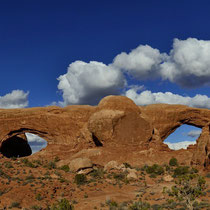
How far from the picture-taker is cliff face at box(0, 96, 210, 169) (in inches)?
1465

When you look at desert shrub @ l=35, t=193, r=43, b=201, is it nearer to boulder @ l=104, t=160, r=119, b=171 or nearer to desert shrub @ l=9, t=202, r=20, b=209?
desert shrub @ l=9, t=202, r=20, b=209

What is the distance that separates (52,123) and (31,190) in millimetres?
24484

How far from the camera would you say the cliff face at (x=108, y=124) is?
37.2 metres

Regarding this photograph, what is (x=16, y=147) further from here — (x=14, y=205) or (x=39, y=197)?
(x=14, y=205)

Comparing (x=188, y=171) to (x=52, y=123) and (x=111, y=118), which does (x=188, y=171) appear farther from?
(x=52, y=123)

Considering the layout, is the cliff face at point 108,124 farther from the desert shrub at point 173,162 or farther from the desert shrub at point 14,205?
the desert shrub at point 14,205

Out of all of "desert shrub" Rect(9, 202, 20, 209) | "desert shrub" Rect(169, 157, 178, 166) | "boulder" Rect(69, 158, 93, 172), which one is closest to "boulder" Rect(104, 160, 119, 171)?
"boulder" Rect(69, 158, 93, 172)

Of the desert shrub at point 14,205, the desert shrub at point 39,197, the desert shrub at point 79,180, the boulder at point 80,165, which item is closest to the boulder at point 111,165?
the boulder at point 80,165

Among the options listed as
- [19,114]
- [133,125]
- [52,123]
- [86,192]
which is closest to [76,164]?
[86,192]

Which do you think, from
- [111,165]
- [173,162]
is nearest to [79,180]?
[111,165]

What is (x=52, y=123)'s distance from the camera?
44.0 meters

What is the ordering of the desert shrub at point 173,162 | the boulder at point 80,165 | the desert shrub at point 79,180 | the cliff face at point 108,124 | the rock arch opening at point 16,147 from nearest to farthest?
the desert shrub at point 79,180
the boulder at point 80,165
the desert shrub at point 173,162
the cliff face at point 108,124
the rock arch opening at point 16,147

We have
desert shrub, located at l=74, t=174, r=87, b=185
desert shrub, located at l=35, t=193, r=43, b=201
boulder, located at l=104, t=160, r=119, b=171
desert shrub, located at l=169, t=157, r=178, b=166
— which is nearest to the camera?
desert shrub, located at l=35, t=193, r=43, b=201

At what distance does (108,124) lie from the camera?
1464 inches
